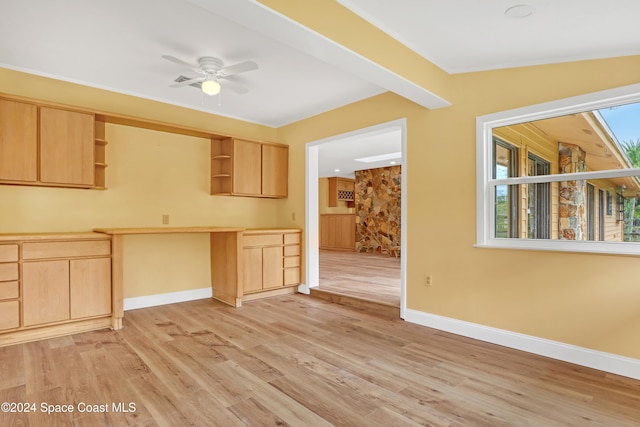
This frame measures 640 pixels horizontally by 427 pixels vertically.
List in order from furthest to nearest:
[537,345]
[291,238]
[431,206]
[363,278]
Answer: [363,278]
[291,238]
[431,206]
[537,345]

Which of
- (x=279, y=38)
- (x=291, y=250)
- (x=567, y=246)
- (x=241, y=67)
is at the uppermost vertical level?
(x=241, y=67)

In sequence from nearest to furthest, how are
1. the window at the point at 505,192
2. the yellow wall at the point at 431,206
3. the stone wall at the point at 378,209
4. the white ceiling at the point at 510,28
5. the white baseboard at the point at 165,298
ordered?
the white ceiling at the point at 510,28 < the yellow wall at the point at 431,206 < the window at the point at 505,192 < the white baseboard at the point at 165,298 < the stone wall at the point at 378,209

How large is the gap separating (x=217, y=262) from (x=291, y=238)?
1.11 metres

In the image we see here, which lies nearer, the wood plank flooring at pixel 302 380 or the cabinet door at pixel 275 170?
the wood plank flooring at pixel 302 380

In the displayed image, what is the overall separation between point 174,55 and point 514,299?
12.5 ft

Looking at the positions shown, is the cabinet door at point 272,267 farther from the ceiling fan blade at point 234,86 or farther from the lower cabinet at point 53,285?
the ceiling fan blade at point 234,86

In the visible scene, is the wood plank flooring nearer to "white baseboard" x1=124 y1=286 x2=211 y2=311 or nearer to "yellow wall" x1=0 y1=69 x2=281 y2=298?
"white baseboard" x1=124 y1=286 x2=211 y2=311

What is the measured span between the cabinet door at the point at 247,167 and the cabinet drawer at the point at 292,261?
1.07m

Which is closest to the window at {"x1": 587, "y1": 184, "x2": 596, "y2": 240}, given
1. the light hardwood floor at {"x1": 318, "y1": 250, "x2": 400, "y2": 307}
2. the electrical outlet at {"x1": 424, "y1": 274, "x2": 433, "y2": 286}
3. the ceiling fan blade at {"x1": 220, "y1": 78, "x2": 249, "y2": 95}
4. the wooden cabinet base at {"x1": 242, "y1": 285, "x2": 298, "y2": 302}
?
the electrical outlet at {"x1": 424, "y1": 274, "x2": 433, "y2": 286}

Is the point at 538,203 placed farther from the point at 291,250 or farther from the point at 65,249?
the point at 65,249

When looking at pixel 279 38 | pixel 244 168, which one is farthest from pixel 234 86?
pixel 279 38

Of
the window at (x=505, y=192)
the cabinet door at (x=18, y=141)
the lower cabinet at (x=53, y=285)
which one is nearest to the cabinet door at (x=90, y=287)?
the lower cabinet at (x=53, y=285)

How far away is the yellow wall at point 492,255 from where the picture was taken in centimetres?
258

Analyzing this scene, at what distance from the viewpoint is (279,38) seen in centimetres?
217
